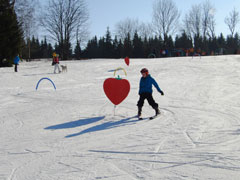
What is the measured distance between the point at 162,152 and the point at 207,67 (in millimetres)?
18955

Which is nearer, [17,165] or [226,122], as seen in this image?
[17,165]

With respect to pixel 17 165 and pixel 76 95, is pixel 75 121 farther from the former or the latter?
pixel 76 95

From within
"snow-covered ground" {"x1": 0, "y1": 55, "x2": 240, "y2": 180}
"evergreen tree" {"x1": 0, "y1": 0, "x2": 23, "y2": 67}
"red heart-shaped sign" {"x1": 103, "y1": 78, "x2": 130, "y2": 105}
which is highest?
"evergreen tree" {"x1": 0, "y1": 0, "x2": 23, "y2": 67}

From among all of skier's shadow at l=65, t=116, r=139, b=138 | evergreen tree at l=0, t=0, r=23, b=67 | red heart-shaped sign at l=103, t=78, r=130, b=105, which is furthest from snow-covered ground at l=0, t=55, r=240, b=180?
evergreen tree at l=0, t=0, r=23, b=67

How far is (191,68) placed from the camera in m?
21.0

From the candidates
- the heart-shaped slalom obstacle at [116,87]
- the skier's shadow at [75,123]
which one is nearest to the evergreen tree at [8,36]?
the heart-shaped slalom obstacle at [116,87]

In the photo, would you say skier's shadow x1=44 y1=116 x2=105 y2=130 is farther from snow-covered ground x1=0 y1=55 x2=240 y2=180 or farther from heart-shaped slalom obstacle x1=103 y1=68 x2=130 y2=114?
heart-shaped slalom obstacle x1=103 y1=68 x2=130 y2=114

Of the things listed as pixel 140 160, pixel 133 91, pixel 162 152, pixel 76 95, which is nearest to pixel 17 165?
pixel 140 160

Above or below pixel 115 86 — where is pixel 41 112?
below

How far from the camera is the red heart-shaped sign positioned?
7.55 meters

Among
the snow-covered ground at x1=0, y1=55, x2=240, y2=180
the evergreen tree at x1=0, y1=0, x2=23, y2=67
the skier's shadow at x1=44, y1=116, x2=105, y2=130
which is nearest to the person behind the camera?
the snow-covered ground at x1=0, y1=55, x2=240, y2=180

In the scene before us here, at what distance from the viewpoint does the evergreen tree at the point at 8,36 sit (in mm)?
25156

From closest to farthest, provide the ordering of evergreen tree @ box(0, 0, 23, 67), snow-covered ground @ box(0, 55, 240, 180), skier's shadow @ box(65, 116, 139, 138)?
snow-covered ground @ box(0, 55, 240, 180)
skier's shadow @ box(65, 116, 139, 138)
evergreen tree @ box(0, 0, 23, 67)

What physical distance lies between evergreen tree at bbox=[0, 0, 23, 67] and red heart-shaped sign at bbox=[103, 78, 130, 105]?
21.8 m
